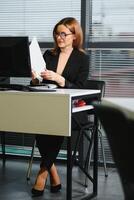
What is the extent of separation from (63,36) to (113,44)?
0.96m

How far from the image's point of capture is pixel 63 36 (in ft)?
10.4

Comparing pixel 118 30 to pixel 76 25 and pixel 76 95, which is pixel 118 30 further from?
pixel 76 95

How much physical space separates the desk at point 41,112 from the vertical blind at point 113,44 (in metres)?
1.13

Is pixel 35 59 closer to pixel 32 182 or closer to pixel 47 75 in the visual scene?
pixel 47 75

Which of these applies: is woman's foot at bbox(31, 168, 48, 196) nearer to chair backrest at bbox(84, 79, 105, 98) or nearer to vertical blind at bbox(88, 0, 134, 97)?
chair backrest at bbox(84, 79, 105, 98)

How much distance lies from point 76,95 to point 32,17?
1.84 metres

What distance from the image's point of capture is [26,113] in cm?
281

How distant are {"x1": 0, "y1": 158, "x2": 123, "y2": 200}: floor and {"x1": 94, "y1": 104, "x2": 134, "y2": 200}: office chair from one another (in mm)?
1815

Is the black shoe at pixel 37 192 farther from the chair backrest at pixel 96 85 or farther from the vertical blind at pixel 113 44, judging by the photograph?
the vertical blind at pixel 113 44

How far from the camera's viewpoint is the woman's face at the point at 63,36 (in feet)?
10.4

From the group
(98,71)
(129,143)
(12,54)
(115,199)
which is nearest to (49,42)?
(98,71)

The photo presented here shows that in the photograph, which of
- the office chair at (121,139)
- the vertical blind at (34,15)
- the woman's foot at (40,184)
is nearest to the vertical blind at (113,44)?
the vertical blind at (34,15)

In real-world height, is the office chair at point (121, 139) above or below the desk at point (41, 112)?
above

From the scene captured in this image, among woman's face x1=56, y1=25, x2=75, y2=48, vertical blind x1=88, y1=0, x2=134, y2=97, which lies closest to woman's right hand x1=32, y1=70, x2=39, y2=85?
woman's face x1=56, y1=25, x2=75, y2=48
